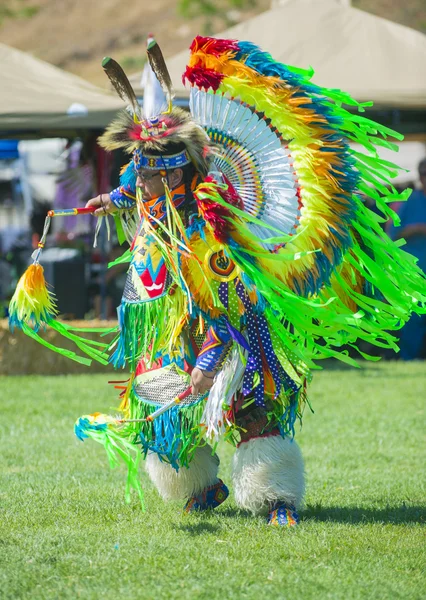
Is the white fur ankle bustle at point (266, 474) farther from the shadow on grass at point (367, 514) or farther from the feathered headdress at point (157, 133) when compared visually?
the feathered headdress at point (157, 133)

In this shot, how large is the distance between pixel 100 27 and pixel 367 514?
5372cm

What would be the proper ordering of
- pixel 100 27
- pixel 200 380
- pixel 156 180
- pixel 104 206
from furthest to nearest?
1. pixel 100 27
2. pixel 104 206
3. pixel 156 180
4. pixel 200 380

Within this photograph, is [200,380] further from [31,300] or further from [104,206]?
[104,206]

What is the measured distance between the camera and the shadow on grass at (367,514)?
12.7 feet

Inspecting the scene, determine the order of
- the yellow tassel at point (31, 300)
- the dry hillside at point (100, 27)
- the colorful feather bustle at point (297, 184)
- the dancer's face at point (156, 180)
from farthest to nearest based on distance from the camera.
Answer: the dry hillside at point (100, 27)
the yellow tassel at point (31, 300)
the dancer's face at point (156, 180)
the colorful feather bustle at point (297, 184)

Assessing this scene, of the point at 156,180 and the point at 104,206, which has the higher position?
the point at 156,180

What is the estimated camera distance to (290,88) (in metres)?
3.48

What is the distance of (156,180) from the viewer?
361 cm

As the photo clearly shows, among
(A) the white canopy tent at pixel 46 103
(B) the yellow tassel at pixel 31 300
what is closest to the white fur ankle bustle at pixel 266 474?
(B) the yellow tassel at pixel 31 300

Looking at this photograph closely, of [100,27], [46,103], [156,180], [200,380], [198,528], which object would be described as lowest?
[198,528]

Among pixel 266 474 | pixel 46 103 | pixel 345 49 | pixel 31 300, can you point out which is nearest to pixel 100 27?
pixel 345 49

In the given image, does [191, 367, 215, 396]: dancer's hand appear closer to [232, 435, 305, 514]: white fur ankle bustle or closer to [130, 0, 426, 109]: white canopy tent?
[232, 435, 305, 514]: white fur ankle bustle

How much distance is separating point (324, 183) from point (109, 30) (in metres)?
52.0

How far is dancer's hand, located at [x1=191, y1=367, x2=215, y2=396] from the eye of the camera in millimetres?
3479
